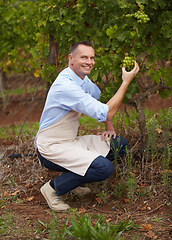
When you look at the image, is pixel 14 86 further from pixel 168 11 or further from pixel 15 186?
pixel 168 11

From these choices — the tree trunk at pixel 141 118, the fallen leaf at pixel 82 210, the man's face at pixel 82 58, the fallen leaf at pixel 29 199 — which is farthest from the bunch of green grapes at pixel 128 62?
the fallen leaf at pixel 29 199

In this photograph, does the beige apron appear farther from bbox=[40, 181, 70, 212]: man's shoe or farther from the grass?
the grass

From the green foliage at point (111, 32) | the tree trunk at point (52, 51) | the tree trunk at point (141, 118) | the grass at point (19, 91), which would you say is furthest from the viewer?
the grass at point (19, 91)

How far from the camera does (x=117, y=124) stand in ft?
14.2

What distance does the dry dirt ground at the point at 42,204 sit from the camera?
2.84m

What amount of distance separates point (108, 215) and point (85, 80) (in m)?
1.35

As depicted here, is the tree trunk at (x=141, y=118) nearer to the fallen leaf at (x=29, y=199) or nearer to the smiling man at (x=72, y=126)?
the smiling man at (x=72, y=126)

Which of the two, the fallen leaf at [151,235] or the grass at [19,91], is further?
the grass at [19,91]

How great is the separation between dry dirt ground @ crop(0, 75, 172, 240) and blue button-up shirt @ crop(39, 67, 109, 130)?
0.84 m

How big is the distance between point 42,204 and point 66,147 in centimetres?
77

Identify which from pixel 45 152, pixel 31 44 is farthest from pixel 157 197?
pixel 31 44

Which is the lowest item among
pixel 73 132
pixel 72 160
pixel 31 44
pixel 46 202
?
pixel 46 202

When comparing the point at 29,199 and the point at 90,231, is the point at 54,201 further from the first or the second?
the point at 90,231

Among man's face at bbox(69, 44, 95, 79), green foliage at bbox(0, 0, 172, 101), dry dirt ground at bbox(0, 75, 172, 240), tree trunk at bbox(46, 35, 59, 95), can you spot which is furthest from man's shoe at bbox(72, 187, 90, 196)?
tree trunk at bbox(46, 35, 59, 95)
